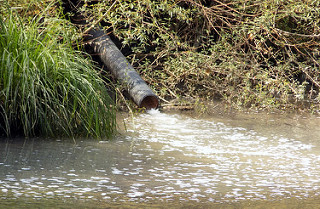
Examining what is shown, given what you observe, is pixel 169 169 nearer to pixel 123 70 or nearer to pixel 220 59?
pixel 123 70

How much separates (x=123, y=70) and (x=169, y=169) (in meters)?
3.10

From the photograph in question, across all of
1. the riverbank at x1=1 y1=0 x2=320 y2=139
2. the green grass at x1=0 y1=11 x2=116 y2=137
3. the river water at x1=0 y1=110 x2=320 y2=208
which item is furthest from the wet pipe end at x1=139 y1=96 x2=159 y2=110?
the green grass at x1=0 y1=11 x2=116 y2=137

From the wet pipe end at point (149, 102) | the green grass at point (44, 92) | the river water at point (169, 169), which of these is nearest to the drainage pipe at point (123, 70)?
the wet pipe end at point (149, 102)

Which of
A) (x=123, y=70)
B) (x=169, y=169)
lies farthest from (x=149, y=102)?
(x=169, y=169)

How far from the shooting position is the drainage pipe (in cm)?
649

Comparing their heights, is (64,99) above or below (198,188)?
above

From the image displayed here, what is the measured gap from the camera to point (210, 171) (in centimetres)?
388

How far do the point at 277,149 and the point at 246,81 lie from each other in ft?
7.98

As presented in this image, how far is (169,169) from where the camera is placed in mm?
3902

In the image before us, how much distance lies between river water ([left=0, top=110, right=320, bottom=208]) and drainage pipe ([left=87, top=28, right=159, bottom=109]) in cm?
79

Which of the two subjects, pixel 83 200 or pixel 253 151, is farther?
pixel 253 151

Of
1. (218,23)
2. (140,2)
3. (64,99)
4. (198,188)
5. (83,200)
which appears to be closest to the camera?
(83,200)

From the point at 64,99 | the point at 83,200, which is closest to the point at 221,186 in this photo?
the point at 83,200

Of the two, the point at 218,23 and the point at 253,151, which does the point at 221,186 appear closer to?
the point at 253,151
